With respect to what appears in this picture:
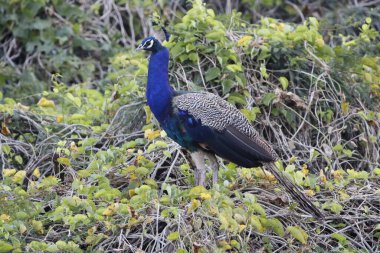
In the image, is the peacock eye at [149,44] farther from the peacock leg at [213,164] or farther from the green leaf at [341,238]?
the green leaf at [341,238]

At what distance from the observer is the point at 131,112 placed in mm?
6566

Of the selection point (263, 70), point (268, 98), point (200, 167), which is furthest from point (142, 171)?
point (263, 70)

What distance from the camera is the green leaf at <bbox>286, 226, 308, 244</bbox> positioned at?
16.5 ft

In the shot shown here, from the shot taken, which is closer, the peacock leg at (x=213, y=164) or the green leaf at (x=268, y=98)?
the peacock leg at (x=213, y=164)

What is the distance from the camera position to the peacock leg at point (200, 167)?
5.62 m

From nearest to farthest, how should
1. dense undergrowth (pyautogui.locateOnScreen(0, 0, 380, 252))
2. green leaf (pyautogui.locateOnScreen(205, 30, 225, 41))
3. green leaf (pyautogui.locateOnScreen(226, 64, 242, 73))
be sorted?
1. dense undergrowth (pyautogui.locateOnScreen(0, 0, 380, 252))
2. green leaf (pyautogui.locateOnScreen(226, 64, 242, 73))
3. green leaf (pyautogui.locateOnScreen(205, 30, 225, 41))

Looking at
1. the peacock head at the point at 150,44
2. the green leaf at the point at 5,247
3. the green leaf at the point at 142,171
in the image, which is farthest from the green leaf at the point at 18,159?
the green leaf at the point at 5,247

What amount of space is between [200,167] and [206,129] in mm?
258

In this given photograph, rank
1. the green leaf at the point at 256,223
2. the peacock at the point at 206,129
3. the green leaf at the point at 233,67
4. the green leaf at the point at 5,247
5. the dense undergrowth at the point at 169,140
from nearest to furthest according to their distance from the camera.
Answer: the green leaf at the point at 5,247 → the green leaf at the point at 256,223 → the dense undergrowth at the point at 169,140 → the peacock at the point at 206,129 → the green leaf at the point at 233,67

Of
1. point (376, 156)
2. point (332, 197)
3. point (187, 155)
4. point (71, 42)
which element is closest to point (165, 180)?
point (187, 155)

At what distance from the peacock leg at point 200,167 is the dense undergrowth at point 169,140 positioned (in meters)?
0.12

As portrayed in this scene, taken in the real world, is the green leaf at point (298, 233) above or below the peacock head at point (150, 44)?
below

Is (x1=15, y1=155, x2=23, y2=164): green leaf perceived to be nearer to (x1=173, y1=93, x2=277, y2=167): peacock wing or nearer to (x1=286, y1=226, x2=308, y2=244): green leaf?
(x1=173, y1=93, x2=277, y2=167): peacock wing

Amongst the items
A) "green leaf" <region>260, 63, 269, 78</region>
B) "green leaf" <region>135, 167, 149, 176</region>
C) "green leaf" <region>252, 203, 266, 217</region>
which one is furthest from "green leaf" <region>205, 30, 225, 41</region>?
"green leaf" <region>252, 203, 266, 217</region>
